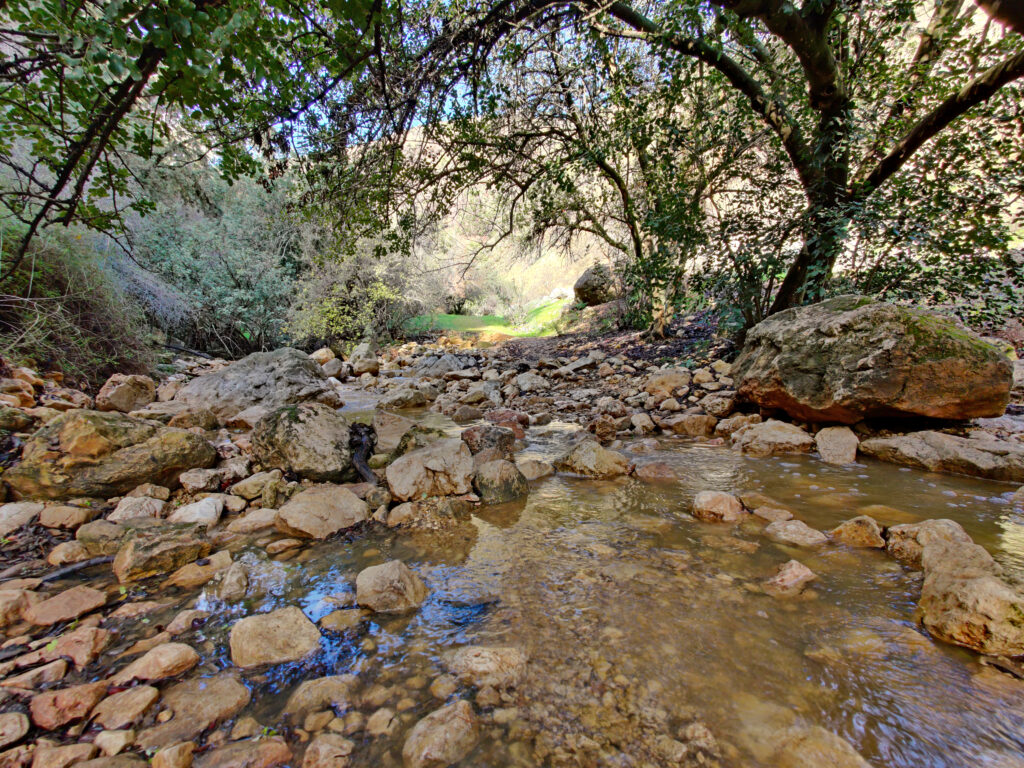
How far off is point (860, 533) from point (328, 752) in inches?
120

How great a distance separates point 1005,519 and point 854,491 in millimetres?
777

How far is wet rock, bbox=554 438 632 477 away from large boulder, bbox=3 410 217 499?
11.7 ft

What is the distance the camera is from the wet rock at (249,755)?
143cm

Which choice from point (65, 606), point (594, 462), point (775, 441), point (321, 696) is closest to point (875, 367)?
point (775, 441)

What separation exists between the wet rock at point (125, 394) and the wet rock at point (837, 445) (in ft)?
28.7

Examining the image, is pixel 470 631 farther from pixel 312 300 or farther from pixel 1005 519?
pixel 312 300

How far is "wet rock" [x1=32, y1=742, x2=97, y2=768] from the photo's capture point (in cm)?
138

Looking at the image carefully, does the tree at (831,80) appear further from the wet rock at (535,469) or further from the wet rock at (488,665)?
the wet rock at (488,665)

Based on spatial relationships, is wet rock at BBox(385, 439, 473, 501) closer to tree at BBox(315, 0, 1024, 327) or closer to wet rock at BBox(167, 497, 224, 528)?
wet rock at BBox(167, 497, 224, 528)

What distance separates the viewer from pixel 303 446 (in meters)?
4.07

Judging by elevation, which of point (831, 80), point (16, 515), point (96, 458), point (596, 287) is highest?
point (831, 80)

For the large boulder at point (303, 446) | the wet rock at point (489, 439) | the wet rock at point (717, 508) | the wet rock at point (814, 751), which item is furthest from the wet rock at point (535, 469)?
the wet rock at point (814, 751)

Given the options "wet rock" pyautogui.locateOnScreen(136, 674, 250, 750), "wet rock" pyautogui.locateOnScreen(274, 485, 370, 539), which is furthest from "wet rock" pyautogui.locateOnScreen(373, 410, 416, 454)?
"wet rock" pyautogui.locateOnScreen(136, 674, 250, 750)

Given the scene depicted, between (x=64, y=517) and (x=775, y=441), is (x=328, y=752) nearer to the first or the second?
(x=64, y=517)
